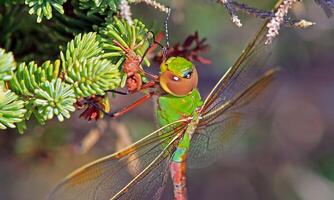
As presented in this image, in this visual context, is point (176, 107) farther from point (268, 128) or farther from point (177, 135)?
point (268, 128)

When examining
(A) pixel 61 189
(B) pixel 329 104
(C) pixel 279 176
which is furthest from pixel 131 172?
(B) pixel 329 104

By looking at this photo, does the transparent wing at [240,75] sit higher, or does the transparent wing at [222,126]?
the transparent wing at [240,75]

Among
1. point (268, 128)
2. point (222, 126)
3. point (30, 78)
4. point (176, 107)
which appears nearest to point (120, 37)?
point (30, 78)

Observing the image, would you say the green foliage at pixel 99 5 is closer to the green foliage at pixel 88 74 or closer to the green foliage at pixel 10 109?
the green foliage at pixel 88 74

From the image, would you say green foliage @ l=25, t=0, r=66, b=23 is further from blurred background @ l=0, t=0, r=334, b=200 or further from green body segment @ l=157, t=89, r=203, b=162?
blurred background @ l=0, t=0, r=334, b=200

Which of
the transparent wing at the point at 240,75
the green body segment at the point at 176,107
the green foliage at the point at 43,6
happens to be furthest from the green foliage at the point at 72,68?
the transparent wing at the point at 240,75

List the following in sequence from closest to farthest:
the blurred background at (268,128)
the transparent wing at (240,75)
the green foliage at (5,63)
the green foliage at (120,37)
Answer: the green foliage at (5,63)
the green foliage at (120,37)
the transparent wing at (240,75)
the blurred background at (268,128)

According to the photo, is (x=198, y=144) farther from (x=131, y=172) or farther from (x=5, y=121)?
(x=5, y=121)
